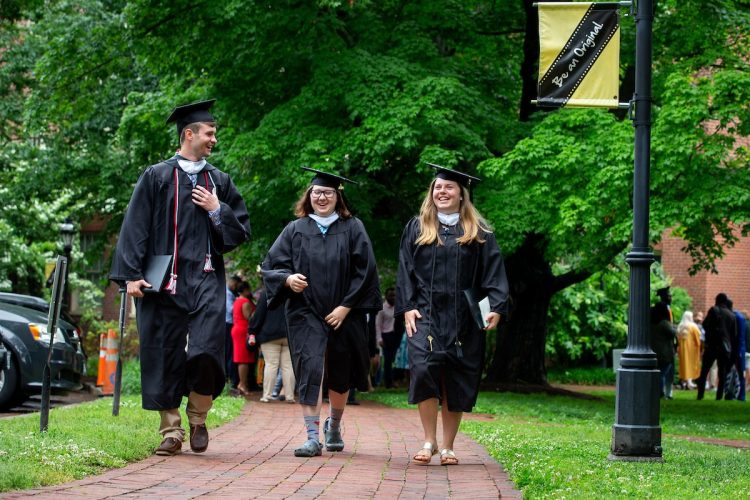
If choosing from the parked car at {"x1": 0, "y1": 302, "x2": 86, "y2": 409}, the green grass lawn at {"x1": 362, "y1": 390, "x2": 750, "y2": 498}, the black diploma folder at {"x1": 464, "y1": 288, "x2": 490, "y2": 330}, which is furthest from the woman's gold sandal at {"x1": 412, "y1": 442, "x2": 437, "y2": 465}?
the parked car at {"x1": 0, "y1": 302, "x2": 86, "y2": 409}

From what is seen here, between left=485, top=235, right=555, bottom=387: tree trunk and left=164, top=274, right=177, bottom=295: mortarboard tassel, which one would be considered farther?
left=485, top=235, right=555, bottom=387: tree trunk

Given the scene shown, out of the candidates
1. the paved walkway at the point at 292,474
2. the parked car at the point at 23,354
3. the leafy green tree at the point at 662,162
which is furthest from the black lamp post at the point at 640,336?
the parked car at the point at 23,354

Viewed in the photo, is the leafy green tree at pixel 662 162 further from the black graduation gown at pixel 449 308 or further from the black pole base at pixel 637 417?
the black graduation gown at pixel 449 308

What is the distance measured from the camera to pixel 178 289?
8367 millimetres

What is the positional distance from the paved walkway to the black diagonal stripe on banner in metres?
2.73

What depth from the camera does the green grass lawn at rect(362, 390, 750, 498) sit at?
6.88m

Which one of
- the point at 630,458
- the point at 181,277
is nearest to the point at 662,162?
the point at 630,458

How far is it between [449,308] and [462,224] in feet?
2.06

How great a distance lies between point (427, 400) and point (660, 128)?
27.1ft

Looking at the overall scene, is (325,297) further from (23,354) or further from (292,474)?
(23,354)

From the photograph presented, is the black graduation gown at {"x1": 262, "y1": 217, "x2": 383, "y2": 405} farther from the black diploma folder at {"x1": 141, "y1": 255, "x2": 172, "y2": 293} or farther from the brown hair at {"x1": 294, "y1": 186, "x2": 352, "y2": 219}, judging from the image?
the black diploma folder at {"x1": 141, "y1": 255, "x2": 172, "y2": 293}

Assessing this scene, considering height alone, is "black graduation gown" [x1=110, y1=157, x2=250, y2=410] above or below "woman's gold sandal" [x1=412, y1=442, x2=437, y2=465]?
above

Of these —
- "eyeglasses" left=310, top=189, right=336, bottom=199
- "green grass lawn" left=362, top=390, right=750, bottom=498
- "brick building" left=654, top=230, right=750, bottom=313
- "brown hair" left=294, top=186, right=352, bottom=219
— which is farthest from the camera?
"brick building" left=654, top=230, right=750, bottom=313

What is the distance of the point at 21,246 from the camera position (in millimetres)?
29562
